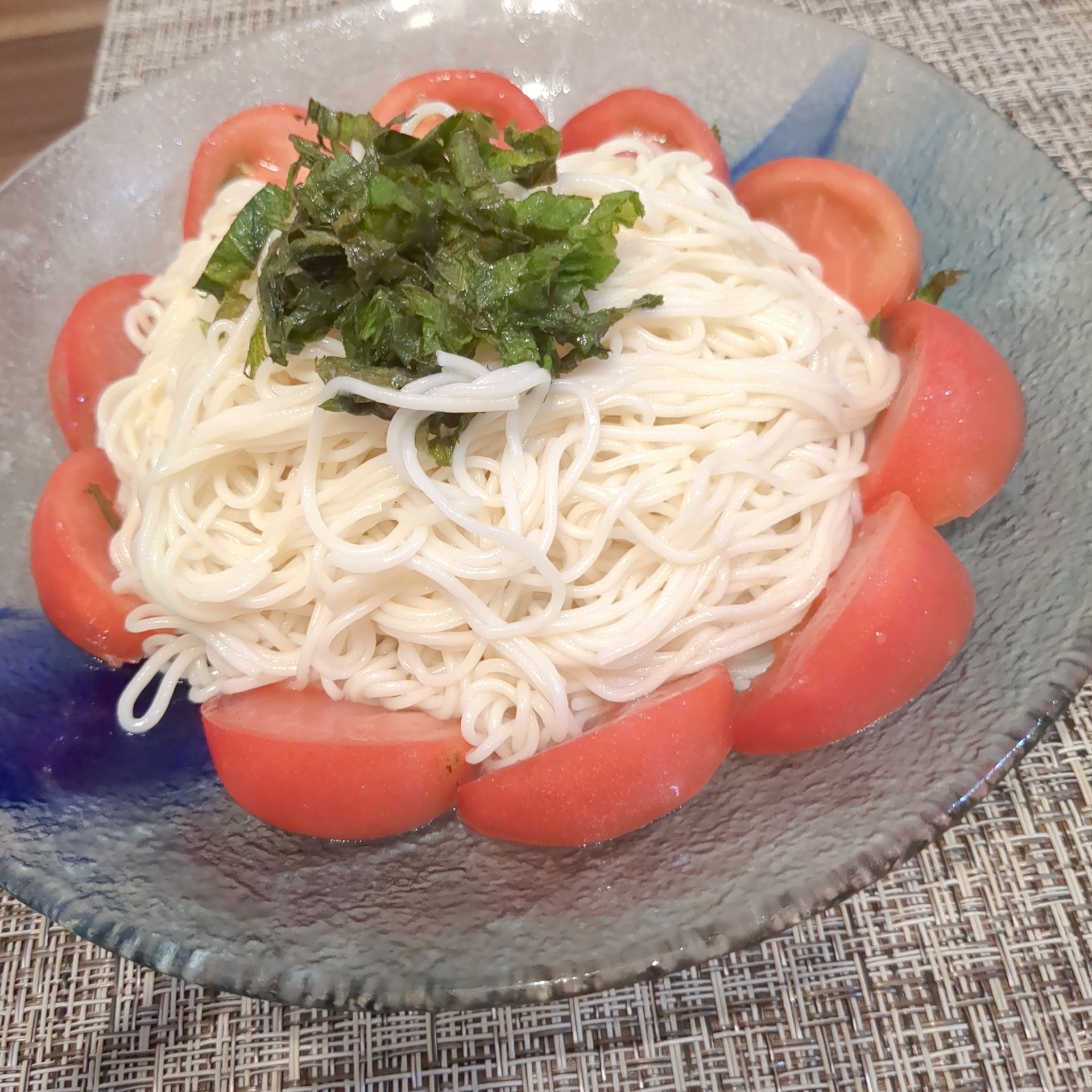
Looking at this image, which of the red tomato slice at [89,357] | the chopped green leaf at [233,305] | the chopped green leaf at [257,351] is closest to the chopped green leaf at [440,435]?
the chopped green leaf at [257,351]

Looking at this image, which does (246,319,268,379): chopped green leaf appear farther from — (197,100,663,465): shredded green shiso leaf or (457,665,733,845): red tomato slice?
(457,665,733,845): red tomato slice

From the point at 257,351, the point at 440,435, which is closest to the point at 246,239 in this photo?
the point at 257,351

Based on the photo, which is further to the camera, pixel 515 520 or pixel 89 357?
pixel 89 357

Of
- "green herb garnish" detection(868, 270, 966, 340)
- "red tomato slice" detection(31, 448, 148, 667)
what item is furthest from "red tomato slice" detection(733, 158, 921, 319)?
"red tomato slice" detection(31, 448, 148, 667)

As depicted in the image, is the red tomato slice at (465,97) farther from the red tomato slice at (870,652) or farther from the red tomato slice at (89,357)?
the red tomato slice at (870,652)

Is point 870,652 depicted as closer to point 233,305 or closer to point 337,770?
point 337,770

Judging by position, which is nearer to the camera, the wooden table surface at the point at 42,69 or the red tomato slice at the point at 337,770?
the red tomato slice at the point at 337,770
